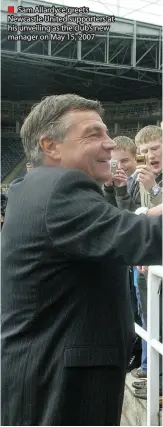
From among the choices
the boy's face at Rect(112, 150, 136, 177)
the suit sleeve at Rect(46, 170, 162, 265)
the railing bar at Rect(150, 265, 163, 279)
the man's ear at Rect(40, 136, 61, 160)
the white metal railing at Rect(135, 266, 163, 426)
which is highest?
the boy's face at Rect(112, 150, 136, 177)

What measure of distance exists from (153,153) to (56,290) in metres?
1.39

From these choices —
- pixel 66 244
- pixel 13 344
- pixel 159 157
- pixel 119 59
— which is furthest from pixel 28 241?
pixel 119 59

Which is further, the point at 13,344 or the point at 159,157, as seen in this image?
the point at 159,157

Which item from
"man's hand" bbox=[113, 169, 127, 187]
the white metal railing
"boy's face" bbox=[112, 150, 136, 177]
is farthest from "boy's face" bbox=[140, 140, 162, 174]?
the white metal railing

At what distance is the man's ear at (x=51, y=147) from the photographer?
2.69 feet

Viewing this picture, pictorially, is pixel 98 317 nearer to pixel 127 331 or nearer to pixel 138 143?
pixel 127 331

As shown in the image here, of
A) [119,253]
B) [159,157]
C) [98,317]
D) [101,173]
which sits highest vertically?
[159,157]

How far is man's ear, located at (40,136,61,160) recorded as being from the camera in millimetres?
819

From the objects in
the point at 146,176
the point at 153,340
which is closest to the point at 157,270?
the point at 153,340

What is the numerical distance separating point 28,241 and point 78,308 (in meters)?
0.13

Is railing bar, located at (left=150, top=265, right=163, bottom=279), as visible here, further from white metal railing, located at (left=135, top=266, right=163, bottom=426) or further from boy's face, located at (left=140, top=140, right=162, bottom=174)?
boy's face, located at (left=140, top=140, right=162, bottom=174)

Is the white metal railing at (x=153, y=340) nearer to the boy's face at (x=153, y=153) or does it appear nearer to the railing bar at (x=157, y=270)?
the railing bar at (x=157, y=270)

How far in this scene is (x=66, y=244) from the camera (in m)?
0.73

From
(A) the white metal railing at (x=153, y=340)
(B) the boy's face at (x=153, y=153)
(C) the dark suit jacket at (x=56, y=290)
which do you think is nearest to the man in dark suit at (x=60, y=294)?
(C) the dark suit jacket at (x=56, y=290)
